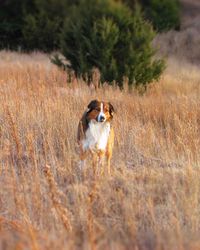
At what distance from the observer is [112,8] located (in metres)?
13.2

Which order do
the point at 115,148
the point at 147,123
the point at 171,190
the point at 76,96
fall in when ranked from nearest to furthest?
the point at 171,190
the point at 115,148
the point at 147,123
the point at 76,96

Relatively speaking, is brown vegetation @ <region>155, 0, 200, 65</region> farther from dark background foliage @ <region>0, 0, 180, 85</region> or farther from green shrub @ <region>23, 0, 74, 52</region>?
dark background foliage @ <region>0, 0, 180, 85</region>

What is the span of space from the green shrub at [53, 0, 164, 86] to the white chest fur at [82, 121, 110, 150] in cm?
631

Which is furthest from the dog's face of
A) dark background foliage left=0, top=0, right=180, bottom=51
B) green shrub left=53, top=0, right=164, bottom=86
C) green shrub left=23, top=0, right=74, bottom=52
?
green shrub left=23, top=0, right=74, bottom=52

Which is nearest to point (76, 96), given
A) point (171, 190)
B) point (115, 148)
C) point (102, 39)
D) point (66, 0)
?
point (115, 148)

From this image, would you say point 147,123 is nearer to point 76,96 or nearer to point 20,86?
point 76,96

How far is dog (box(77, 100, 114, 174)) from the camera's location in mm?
6285

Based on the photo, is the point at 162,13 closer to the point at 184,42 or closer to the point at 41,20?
the point at 184,42

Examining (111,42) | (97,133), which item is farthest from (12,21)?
(97,133)

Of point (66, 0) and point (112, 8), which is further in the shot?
point (66, 0)

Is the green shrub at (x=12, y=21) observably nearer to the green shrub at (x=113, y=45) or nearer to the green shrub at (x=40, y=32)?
the green shrub at (x=40, y=32)

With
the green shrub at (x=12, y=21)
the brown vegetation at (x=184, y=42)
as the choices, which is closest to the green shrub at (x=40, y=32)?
the green shrub at (x=12, y=21)

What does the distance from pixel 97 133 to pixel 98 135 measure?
1.1 inches

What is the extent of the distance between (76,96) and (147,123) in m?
1.69
